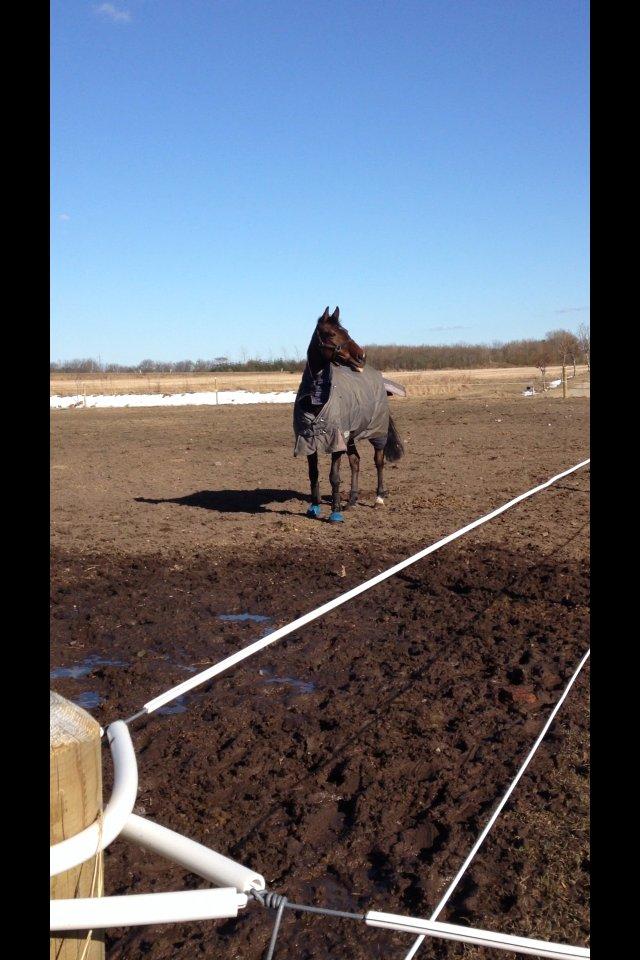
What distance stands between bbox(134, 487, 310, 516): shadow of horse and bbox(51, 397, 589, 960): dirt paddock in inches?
2.7

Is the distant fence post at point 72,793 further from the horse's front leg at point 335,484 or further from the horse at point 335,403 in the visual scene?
the horse's front leg at point 335,484

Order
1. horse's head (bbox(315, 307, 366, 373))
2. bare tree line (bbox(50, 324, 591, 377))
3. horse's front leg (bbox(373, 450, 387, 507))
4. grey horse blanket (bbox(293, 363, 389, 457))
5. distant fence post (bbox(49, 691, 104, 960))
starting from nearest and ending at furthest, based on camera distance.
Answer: distant fence post (bbox(49, 691, 104, 960)), horse's head (bbox(315, 307, 366, 373)), grey horse blanket (bbox(293, 363, 389, 457)), horse's front leg (bbox(373, 450, 387, 507)), bare tree line (bbox(50, 324, 591, 377))

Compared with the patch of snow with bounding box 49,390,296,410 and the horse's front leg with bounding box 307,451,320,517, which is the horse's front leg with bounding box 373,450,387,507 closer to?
the horse's front leg with bounding box 307,451,320,517

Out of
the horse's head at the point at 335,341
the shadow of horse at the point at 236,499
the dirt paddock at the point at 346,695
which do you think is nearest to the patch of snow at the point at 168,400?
the shadow of horse at the point at 236,499

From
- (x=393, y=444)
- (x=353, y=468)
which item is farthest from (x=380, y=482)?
(x=393, y=444)

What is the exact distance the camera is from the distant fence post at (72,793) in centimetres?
127

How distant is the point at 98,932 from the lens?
1.48m

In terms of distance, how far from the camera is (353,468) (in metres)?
10.1

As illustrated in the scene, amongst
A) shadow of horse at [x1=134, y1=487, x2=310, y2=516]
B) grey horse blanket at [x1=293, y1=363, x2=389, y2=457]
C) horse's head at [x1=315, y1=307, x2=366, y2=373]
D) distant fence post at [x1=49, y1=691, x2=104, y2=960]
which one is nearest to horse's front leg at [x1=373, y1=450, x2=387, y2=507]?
grey horse blanket at [x1=293, y1=363, x2=389, y2=457]

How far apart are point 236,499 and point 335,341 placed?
10.6 ft

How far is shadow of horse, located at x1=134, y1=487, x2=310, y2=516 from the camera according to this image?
34.7ft
